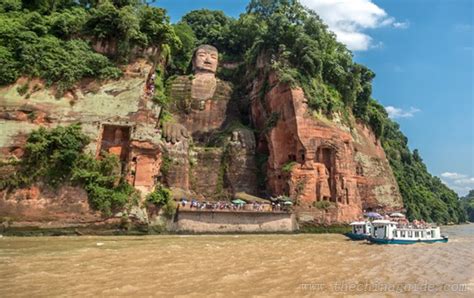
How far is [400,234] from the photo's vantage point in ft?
74.7

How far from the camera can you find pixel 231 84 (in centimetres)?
4238

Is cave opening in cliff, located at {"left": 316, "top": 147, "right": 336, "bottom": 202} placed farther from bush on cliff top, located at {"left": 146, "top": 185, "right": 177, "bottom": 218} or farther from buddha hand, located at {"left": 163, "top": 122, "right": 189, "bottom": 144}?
bush on cliff top, located at {"left": 146, "top": 185, "right": 177, "bottom": 218}

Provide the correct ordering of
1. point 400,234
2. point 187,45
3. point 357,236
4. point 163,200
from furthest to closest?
point 187,45 < point 163,200 < point 357,236 < point 400,234

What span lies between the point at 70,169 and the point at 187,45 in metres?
28.4

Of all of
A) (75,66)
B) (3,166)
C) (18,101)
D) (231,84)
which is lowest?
(3,166)

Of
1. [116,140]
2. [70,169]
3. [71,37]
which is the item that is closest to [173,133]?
[116,140]

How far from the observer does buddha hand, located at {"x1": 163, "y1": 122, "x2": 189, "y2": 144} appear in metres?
32.2

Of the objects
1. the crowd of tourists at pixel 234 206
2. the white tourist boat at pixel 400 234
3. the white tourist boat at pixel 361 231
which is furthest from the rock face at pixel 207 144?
the white tourist boat at pixel 400 234

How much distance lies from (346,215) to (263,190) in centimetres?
813

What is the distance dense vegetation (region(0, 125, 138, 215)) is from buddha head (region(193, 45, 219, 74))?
1949 cm

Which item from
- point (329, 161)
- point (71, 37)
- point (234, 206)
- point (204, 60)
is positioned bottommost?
point (234, 206)

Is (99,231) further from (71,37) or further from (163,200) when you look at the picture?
(71,37)

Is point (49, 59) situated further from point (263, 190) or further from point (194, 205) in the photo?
point (263, 190)

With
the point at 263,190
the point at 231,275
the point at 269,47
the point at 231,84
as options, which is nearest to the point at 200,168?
the point at 263,190
